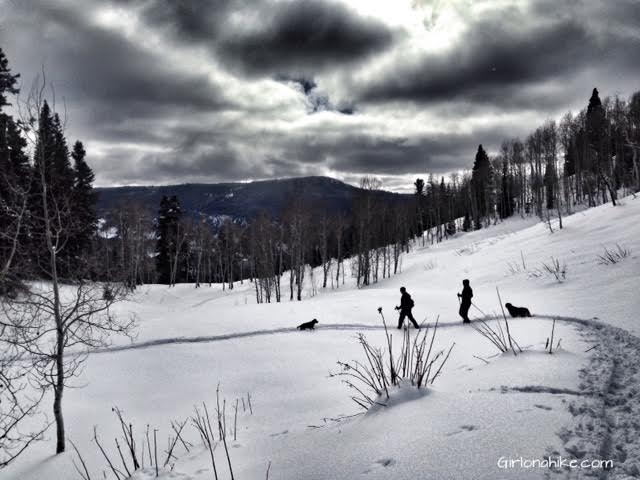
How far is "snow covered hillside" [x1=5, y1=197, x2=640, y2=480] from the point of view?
11.4 ft

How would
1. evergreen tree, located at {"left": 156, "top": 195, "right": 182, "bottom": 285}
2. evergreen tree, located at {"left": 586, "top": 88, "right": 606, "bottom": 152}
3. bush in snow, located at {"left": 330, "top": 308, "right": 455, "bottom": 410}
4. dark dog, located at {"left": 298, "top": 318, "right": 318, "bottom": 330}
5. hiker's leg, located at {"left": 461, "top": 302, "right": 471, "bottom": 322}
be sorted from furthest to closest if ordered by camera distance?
1. evergreen tree, located at {"left": 156, "top": 195, "right": 182, "bottom": 285}
2. evergreen tree, located at {"left": 586, "top": 88, "right": 606, "bottom": 152}
3. dark dog, located at {"left": 298, "top": 318, "right": 318, "bottom": 330}
4. hiker's leg, located at {"left": 461, "top": 302, "right": 471, "bottom": 322}
5. bush in snow, located at {"left": 330, "top": 308, "right": 455, "bottom": 410}

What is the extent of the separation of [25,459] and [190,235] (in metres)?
40.8

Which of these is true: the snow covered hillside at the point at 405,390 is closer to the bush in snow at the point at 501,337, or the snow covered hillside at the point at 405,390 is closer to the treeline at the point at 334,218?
the bush in snow at the point at 501,337

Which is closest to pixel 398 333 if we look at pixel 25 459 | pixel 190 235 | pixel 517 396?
pixel 517 396

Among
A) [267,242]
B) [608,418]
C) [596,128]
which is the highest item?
[596,128]

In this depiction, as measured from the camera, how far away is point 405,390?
15.5 feet

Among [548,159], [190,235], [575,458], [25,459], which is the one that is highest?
[548,159]

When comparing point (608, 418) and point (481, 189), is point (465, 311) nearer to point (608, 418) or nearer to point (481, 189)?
point (608, 418)

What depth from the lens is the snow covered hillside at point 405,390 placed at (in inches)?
136

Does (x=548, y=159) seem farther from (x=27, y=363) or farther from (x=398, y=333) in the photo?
(x=27, y=363)

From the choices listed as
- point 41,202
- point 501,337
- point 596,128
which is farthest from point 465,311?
point 596,128

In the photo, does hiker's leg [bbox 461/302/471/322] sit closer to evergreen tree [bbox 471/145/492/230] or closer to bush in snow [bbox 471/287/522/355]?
bush in snow [bbox 471/287/522/355]

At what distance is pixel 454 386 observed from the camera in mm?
5734

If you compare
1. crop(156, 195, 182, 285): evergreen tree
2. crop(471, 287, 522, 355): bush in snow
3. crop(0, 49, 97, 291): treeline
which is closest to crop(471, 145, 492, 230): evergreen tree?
crop(156, 195, 182, 285): evergreen tree
